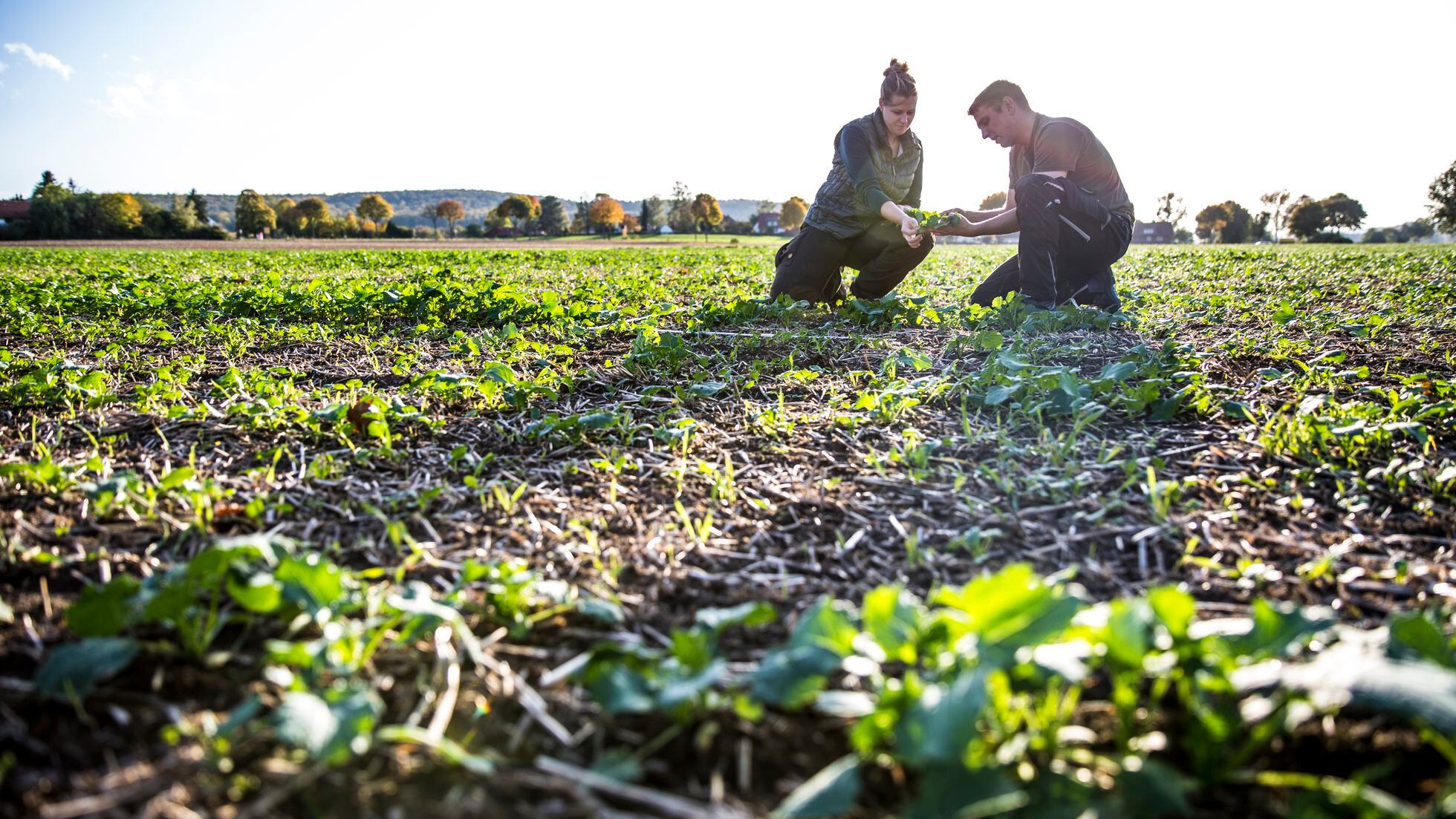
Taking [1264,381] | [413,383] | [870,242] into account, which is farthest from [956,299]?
[413,383]

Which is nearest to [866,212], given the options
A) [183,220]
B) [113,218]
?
[183,220]

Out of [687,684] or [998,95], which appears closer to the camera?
[687,684]

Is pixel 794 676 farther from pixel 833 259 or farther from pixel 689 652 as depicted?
pixel 833 259

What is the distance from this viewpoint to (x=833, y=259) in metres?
6.16

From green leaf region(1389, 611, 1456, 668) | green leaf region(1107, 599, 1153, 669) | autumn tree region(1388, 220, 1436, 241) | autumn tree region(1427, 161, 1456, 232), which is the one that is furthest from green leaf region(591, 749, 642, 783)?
autumn tree region(1388, 220, 1436, 241)

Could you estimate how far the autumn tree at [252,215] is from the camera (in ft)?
272

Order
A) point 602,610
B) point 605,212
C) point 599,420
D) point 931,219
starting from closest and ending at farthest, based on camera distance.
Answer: point 602,610
point 599,420
point 931,219
point 605,212

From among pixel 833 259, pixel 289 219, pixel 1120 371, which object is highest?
pixel 289 219

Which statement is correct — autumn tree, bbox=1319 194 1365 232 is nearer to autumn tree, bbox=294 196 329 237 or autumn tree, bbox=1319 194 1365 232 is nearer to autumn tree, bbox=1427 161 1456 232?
autumn tree, bbox=1427 161 1456 232

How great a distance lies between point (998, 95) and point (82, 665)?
20.4ft

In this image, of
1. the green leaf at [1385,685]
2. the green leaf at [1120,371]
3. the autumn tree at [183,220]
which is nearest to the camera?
the green leaf at [1385,685]

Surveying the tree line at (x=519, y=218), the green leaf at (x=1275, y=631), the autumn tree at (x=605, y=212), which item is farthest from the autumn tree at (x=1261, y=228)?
the green leaf at (x=1275, y=631)

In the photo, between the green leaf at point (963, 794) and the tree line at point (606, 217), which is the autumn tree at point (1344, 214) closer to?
the tree line at point (606, 217)

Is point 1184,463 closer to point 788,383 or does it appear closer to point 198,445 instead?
point 788,383
